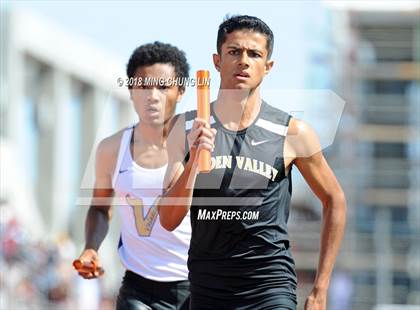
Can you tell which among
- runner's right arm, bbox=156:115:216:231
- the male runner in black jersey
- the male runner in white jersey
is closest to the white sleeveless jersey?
the male runner in white jersey

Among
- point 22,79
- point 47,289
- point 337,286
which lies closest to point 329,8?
point 337,286

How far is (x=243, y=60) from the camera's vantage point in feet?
19.2

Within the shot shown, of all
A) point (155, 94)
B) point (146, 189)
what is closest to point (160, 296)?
point (146, 189)

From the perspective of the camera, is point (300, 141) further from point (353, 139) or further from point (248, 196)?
point (353, 139)

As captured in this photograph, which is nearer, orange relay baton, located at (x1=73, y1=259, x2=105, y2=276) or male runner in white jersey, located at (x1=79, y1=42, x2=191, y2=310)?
orange relay baton, located at (x1=73, y1=259, x2=105, y2=276)

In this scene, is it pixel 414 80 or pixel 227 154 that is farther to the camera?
pixel 414 80

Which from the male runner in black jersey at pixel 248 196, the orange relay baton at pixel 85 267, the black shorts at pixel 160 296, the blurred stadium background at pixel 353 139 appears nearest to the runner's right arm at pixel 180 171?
the male runner in black jersey at pixel 248 196

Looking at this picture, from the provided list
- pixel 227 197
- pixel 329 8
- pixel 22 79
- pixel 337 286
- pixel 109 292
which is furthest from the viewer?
pixel 22 79

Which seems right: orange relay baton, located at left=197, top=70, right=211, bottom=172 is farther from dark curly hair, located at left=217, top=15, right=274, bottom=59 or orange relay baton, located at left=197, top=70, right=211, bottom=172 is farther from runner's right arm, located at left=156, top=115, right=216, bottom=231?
dark curly hair, located at left=217, top=15, right=274, bottom=59

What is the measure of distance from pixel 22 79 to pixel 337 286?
28.1 ft

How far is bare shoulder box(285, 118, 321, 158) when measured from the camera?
591 cm

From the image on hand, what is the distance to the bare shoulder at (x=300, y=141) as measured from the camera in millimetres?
5906

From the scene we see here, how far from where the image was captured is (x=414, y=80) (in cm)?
2338

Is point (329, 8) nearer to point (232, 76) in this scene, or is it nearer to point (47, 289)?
point (47, 289)
